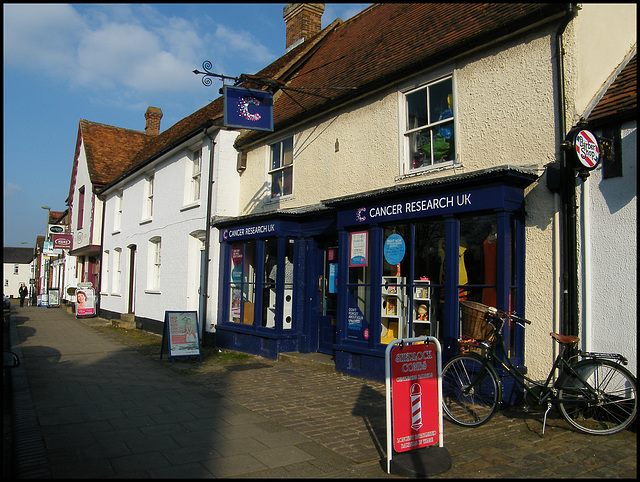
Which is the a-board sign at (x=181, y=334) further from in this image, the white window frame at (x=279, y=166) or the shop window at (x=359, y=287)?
the shop window at (x=359, y=287)

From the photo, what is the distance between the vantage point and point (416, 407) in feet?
15.3

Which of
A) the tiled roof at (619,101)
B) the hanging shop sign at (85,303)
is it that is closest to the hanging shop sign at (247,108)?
the tiled roof at (619,101)

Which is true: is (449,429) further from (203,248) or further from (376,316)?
(203,248)

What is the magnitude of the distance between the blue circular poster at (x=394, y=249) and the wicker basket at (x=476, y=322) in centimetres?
199

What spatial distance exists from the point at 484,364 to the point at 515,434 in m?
0.77

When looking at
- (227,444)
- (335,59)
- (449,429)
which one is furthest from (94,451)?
(335,59)

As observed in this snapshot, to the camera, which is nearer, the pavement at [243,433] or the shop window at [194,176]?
the pavement at [243,433]

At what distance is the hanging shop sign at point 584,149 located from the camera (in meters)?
5.70

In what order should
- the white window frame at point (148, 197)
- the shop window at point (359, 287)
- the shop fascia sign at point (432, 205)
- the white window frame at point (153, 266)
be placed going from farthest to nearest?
the white window frame at point (148, 197) < the white window frame at point (153, 266) < the shop window at point (359, 287) < the shop fascia sign at point (432, 205)

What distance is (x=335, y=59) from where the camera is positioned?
12.7 meters

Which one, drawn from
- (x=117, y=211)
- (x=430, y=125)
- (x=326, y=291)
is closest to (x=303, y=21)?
(x=430, y=125)

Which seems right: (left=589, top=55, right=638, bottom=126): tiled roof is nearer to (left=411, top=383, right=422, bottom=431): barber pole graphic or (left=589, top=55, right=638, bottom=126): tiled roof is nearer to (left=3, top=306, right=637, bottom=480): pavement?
(left=3, top=306, right=637, bottom=480): pavement

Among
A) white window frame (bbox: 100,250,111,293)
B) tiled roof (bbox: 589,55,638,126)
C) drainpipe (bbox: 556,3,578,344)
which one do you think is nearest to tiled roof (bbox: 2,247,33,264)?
white window frame (bbox: 100,250,111,293)

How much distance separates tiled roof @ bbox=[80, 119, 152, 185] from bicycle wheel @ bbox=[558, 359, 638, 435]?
23297 millimetres
